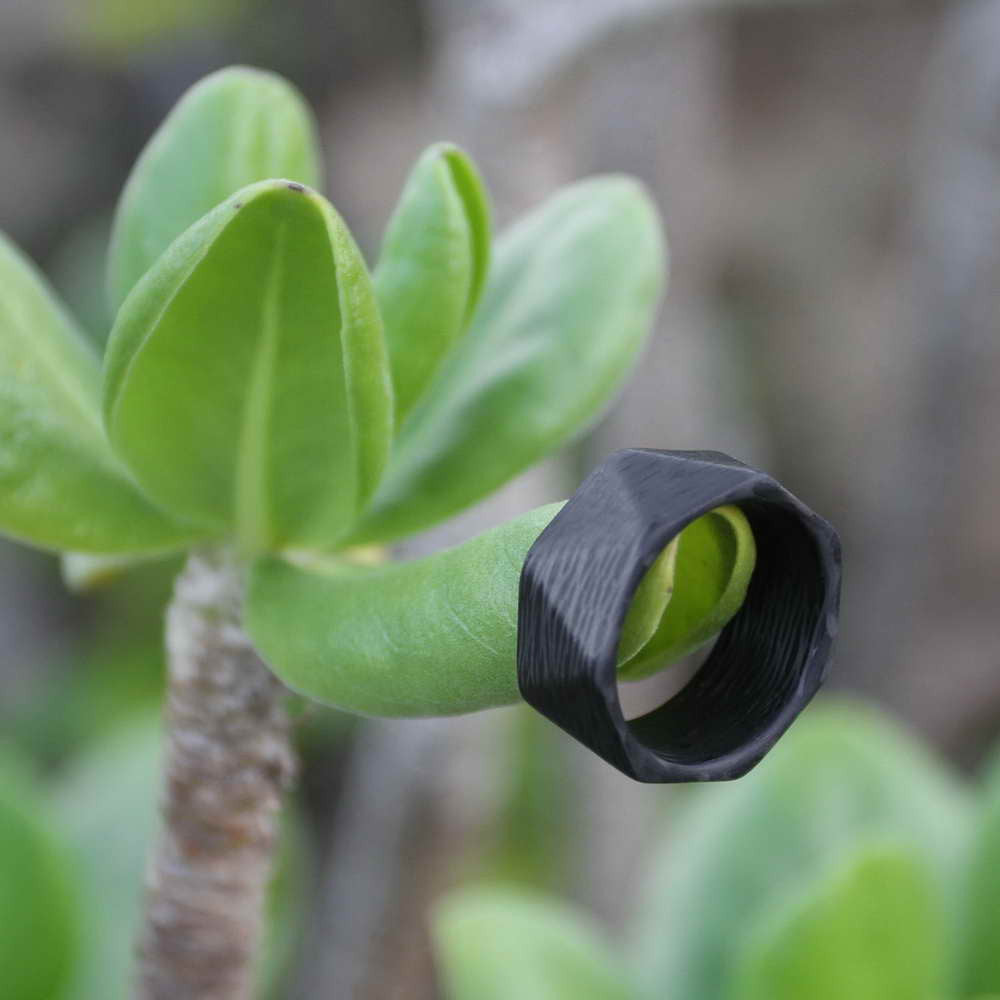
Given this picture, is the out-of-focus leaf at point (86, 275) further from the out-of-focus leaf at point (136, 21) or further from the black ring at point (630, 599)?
the black ring at point (630, 599)

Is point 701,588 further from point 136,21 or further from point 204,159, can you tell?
point 136,21

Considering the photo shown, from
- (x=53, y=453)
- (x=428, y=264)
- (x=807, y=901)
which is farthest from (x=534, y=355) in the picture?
(x=807, y=901)

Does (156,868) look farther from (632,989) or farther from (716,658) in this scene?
(632,989)

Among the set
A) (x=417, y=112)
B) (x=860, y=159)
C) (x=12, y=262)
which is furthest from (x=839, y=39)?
(x=12, y=262)

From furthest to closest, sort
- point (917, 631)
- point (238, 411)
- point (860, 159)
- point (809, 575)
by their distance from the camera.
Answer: point (860, 159), point (917, 631), point (238, 411), point (809, 575)

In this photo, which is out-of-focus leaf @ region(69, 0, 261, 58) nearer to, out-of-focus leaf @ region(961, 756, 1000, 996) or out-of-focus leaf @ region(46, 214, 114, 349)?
out-of-focus leaf @ region(46, 214, 114, 349)

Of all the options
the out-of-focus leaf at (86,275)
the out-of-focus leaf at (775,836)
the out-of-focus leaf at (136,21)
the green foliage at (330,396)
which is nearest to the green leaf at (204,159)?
the green foliage at (330,396)

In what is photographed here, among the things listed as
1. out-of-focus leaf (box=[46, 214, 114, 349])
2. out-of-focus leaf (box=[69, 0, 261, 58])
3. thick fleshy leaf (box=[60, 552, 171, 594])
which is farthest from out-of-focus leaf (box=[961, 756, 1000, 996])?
out-of-focus leaf (box=[69, 0, 261, 58])
